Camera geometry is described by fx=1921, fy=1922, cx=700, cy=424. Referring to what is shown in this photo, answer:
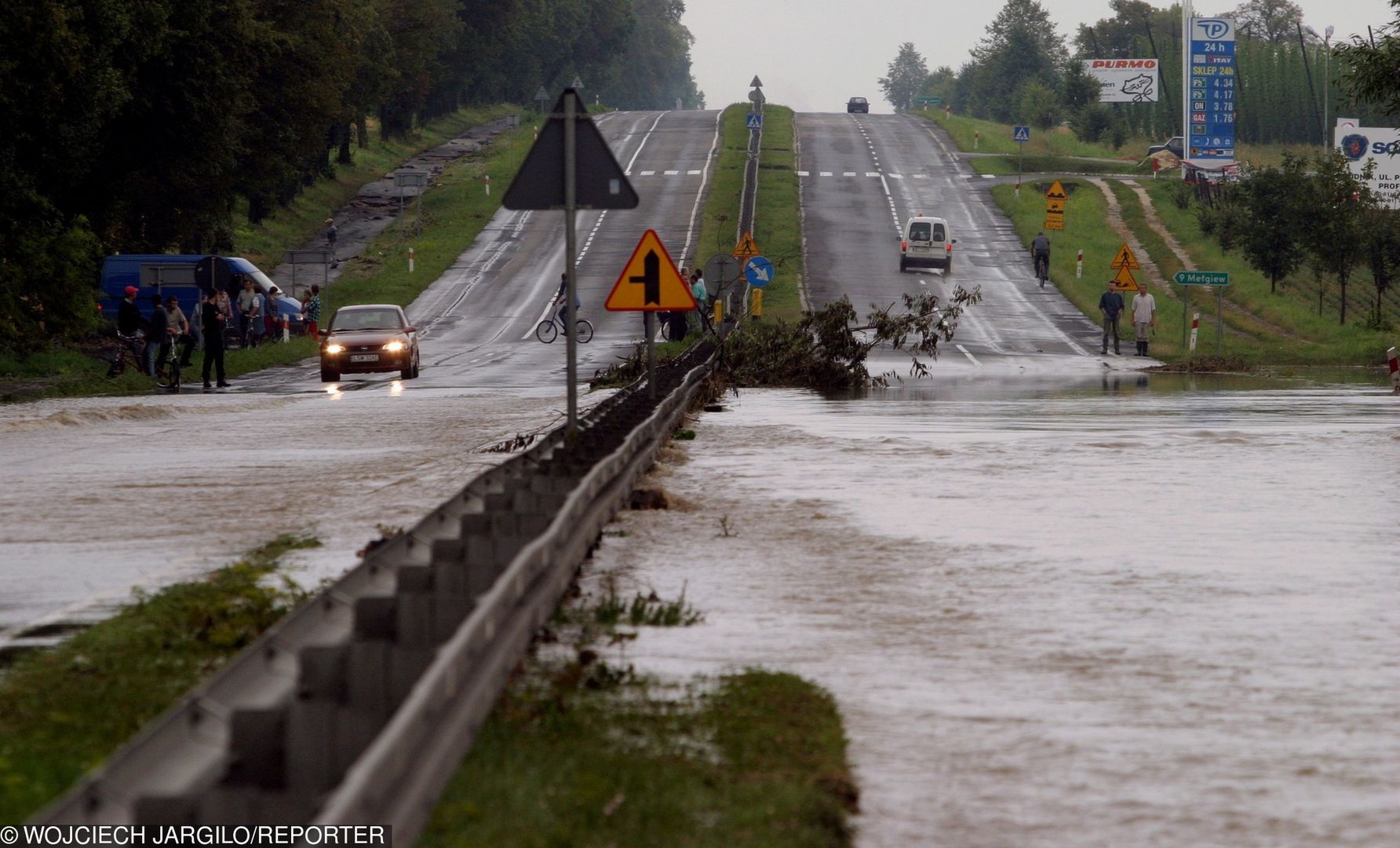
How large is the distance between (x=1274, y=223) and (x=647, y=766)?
5647 centimetres

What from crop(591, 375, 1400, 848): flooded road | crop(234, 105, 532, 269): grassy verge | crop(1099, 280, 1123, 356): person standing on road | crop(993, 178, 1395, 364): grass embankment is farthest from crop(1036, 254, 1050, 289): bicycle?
crop(591, 375, 1400, 848): flooded road

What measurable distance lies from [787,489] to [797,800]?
918 cm

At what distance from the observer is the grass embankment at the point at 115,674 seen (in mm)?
6074

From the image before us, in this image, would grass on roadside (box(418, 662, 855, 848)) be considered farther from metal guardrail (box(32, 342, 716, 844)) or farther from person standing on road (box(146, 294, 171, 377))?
person standing on road (box(146, 294, 171, 377))

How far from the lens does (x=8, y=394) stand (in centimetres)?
2845

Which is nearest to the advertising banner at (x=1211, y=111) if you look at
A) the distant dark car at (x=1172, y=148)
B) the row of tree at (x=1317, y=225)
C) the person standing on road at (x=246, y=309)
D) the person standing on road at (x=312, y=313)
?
the distant dark car at (x=1172, y=148)

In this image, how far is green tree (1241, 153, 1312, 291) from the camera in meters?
57.5

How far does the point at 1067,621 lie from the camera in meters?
8.95

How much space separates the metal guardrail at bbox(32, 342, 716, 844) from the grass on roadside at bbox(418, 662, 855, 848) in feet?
0.55

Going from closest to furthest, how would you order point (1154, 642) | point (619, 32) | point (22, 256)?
point (1154, 642), point (22, 256), point (619, 32)

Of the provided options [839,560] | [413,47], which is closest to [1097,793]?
[839,560]

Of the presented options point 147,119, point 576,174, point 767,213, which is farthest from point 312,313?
point 576,174

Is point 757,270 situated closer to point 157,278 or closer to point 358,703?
point 157,278

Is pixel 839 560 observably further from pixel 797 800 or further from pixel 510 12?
pixel 510 12
